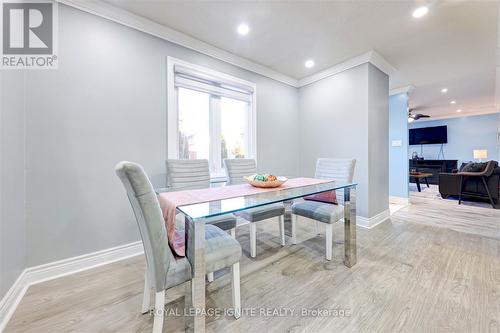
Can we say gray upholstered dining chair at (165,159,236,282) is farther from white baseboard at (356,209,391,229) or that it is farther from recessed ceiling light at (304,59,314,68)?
recessed ceiling light at (304,59,314,68)

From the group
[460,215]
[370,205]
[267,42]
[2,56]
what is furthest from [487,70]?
[2,56]

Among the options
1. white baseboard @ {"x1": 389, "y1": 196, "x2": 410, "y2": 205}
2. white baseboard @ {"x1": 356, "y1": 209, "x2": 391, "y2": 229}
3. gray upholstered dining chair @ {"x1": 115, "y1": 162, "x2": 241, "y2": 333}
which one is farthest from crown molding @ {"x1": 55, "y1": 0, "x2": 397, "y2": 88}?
white baseboard @ {"x1": 389, "y1": 196, "x2": 410, "y2": 205}

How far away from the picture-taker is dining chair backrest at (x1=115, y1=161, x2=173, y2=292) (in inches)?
36.8

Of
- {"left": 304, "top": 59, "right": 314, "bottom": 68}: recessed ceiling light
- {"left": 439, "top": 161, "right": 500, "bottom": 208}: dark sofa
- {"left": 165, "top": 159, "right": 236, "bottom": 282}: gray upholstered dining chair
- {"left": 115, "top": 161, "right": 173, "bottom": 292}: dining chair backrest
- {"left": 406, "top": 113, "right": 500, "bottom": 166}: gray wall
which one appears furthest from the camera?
{"left": 406, "top": 113, "right": 500, "bottom": 166}: gray wall

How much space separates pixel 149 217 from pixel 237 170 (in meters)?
1.61

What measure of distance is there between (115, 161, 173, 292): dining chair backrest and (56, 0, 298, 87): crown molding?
2.04 metres

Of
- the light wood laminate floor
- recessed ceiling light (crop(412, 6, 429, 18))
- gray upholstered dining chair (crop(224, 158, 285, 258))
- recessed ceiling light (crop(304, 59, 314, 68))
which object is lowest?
the light wood laminate floor

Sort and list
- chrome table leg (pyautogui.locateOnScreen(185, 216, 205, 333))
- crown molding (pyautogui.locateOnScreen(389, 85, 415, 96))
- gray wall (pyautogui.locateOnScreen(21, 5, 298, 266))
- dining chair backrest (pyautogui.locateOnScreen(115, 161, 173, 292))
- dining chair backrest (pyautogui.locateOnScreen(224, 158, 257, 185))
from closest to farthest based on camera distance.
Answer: dining chair backrest (pyautogui.locateOnScreen(115, 161, 173, 292)), chrome table leg (pyautogui.locateOnScreen(185, 216, 205, 333)), gray wall (pyautogui.locateOnScreen(21, 5, 298, 266)), dining chair backrest (pyautogui.locateOnScreen(224, 158, 257, 185)), crown molding (pyautogui.locateOnScreen(389, 85, 415, 96))

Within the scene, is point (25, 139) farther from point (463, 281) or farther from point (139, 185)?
point (463, 281)

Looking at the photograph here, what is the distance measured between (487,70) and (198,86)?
4971 millimetres

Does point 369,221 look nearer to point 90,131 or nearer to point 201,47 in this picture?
point 201,47

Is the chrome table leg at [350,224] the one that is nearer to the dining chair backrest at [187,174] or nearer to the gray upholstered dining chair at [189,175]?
the gray upholstered dining chair at [189,175]

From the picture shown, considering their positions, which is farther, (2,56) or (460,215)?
(460,215)

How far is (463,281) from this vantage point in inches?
67.1
